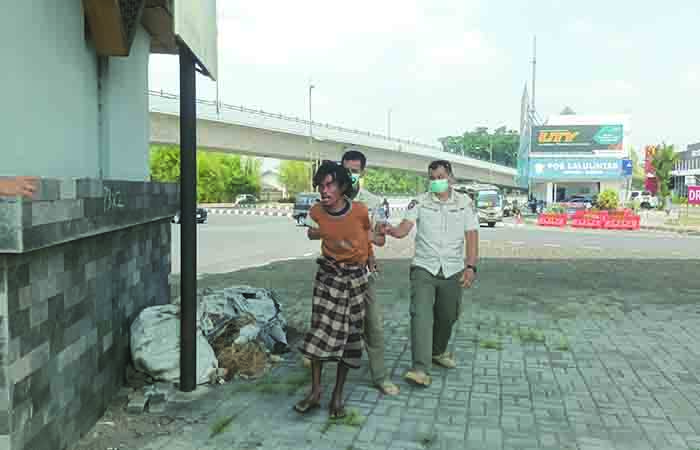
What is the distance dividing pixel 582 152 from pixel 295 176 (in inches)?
1452

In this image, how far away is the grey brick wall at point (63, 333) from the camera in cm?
281

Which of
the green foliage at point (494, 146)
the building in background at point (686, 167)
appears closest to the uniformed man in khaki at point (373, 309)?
the building in background at point (686, 167)

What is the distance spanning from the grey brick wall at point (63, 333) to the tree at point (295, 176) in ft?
249

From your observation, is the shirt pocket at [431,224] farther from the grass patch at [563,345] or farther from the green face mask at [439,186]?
the grass patch at [563,345]

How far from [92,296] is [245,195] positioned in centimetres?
6811

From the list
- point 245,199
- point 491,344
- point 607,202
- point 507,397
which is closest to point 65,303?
point 507,397

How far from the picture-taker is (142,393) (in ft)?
14.4

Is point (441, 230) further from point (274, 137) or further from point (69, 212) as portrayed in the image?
point (274, 137)

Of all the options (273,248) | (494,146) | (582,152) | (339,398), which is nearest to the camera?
(339,398)

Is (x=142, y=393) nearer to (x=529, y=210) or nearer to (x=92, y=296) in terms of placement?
(x=92, y=296)

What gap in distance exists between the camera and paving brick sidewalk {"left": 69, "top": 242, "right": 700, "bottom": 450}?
3.81m

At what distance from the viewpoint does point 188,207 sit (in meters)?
4.46

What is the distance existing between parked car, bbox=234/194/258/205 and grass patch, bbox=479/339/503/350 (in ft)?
199

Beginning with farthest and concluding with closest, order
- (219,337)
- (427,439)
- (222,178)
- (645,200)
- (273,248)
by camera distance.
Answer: (222,178) → (645,200) → (273,248) → (219,337) → (427,439)
